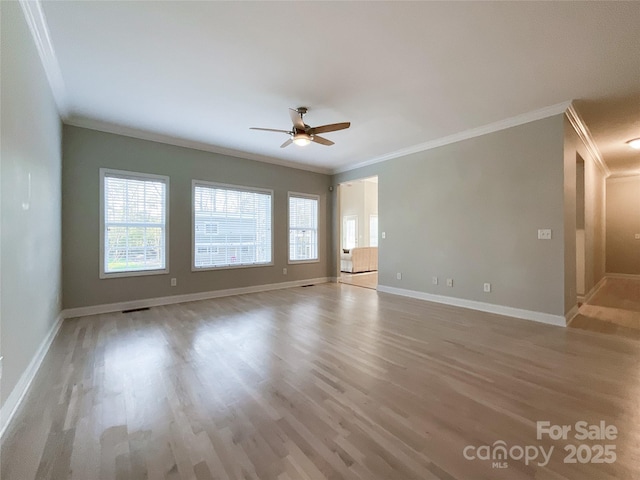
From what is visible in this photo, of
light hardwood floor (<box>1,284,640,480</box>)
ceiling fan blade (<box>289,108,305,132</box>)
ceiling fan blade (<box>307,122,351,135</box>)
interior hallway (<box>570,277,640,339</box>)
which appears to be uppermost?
ceiling fan blade (<box>289,108,305,132</box>)

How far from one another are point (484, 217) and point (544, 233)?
800mm

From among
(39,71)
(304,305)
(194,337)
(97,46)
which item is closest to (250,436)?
(194,337)

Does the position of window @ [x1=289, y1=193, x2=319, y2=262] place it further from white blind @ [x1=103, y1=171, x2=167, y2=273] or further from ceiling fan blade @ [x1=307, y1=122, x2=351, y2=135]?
ceiling fan blade @ [x1=307, y1=122, x2=351, y2=135]

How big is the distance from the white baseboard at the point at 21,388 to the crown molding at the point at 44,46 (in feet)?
8.94

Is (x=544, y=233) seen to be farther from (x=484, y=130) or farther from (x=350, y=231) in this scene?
(x=350, y=231)

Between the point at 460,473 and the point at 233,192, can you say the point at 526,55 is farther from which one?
the point at 233,192

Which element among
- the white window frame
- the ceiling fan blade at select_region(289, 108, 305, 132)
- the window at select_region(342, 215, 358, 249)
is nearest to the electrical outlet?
the ceiling fan blade at select_region(289, 108, 305, 132)

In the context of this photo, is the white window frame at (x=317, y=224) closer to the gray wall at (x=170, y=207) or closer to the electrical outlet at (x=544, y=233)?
the gray wall at (x=170, y=207)

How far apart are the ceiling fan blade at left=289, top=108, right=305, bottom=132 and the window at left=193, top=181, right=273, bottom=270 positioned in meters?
2.58

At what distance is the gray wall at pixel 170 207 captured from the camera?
13.0 feet

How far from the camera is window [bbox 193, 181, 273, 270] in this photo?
5.15m

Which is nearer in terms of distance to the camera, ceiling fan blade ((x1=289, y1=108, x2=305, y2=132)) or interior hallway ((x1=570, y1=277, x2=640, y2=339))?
ceiling fan blade ((x1=289, y1=108, x2=305, y2=132))

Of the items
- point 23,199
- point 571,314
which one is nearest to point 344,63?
point 23,199

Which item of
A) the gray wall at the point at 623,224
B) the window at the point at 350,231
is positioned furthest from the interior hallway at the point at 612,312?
the window at the point at 350,231
